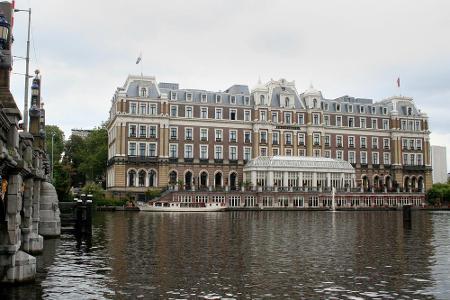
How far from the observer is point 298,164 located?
106 metres

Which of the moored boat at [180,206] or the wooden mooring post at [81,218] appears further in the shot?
the moored boat at [180,206]

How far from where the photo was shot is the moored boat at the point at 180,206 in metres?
86.5

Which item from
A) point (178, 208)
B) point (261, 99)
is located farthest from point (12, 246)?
point (261, 99)

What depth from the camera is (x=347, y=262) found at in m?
25.4

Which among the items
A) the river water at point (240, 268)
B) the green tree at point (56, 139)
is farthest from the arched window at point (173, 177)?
the river water at point (240, 268)

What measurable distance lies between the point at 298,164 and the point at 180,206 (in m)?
30.0

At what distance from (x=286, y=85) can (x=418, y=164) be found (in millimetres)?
38154

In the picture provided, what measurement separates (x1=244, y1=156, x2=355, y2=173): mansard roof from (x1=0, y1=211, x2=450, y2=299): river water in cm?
6694

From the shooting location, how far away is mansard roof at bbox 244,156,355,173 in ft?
342

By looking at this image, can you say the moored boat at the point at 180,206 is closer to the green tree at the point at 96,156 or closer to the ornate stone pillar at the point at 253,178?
the ornate stone pillar at the point at 253,178

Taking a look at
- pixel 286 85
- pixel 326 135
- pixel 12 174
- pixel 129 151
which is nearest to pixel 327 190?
pixel 326 135

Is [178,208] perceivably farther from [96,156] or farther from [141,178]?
[96,156]

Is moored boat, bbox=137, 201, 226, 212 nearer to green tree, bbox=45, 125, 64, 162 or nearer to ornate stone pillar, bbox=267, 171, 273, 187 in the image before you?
ornate stone pillar, bbox=267, 171, 273, 187

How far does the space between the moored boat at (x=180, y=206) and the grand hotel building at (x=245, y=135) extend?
9.74m
